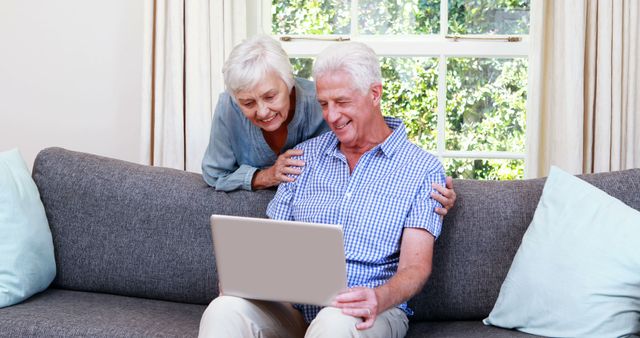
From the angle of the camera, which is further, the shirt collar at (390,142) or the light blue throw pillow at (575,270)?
the shirt collar at (390,142)

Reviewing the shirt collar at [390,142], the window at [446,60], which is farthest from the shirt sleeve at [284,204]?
the window at [446,60]

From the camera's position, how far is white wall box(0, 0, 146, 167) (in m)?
3.53

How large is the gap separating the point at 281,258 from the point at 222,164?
2.47ft

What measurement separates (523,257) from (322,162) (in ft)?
1.93

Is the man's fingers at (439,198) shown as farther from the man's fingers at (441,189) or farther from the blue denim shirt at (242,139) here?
the blue denim shirt at (242,139)

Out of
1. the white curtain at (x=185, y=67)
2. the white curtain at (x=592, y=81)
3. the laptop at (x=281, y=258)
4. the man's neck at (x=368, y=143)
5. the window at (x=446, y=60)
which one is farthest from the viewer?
the window at (x=446, y=60)

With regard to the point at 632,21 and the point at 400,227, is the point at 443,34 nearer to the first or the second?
the point at 632,21

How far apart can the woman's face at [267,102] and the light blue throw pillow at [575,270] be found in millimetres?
727

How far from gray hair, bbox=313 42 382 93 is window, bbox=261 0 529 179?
47.6 inches

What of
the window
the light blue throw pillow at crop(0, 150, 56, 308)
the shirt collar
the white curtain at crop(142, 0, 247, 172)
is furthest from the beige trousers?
the window

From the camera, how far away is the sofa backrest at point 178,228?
7.89ft

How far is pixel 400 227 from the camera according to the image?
2.20 m

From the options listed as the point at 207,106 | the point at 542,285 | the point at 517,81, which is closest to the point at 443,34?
the point at 517,81

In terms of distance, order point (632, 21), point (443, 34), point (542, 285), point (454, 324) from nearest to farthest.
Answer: point (542, 285) → point (454, 324) → point (632, 21) → point (443, 34)
